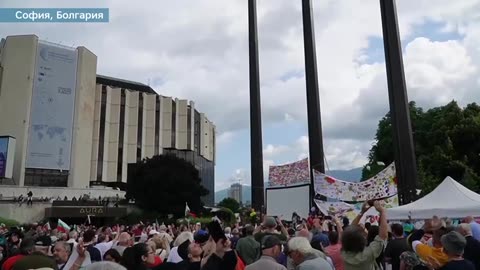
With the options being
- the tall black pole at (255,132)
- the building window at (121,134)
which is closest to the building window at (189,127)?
the building window at (121,134)

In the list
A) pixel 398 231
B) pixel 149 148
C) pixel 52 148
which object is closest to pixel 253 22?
pixel 398 231

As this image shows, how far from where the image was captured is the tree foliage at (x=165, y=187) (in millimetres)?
50250

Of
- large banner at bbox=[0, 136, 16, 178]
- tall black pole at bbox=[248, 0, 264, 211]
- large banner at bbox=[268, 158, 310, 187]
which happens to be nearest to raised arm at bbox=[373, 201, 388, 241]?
large banner at bbox=[268, 158, 310, 187]

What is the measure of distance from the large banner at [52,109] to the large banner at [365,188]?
4411cm

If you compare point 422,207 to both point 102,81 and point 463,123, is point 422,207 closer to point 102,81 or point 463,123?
point 463,123

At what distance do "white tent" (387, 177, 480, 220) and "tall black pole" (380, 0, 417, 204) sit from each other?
5275mm

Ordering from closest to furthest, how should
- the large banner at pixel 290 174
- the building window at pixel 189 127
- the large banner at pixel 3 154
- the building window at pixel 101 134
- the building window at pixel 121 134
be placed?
the large banner at pixel 290 174
the large banner at pixel 3 154
the building window at pixel 101 134
the building window at pixel 121 134
the building window at pixel 189 127

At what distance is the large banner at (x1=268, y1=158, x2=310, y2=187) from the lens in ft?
64.0

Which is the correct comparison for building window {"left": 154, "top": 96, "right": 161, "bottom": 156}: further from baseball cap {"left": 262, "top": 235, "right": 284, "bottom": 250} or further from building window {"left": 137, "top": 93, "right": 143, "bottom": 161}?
baseball cap {"left": 262, "top": 235, "right": 284, "bottom": 250}

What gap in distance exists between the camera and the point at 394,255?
6289 mm

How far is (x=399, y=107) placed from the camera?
18828 mm

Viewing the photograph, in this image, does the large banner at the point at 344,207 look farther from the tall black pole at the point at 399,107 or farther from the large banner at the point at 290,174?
the large banner at the point at 290,174

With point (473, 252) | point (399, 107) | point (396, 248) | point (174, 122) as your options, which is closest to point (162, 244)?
point (396, 248)

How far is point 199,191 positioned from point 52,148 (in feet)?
62.3
